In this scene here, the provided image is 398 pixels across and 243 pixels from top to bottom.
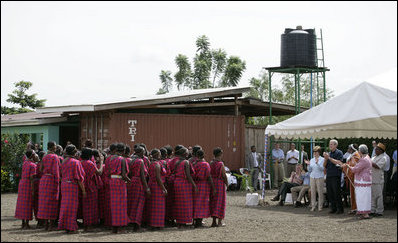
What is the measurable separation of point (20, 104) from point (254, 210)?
27614mm

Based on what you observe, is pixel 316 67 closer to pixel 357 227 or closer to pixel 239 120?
pixel 239 120

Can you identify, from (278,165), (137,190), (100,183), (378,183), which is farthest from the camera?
(278,165)

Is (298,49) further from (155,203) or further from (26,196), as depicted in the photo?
(26,196)

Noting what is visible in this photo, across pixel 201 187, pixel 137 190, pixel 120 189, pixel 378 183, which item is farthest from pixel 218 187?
pixel 378 183

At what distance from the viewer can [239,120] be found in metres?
21.7

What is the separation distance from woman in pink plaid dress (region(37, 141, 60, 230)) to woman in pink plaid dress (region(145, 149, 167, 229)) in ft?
5.82

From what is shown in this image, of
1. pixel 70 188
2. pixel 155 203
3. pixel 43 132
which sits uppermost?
pixel 43 132

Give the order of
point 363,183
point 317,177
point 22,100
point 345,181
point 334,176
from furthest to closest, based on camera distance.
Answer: point 22,100
point 345,181
point 317,177
point 334,176
point 363,183

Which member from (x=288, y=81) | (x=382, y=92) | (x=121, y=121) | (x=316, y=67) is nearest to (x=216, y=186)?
(x=382, y=92)

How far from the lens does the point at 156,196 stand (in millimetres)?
10867

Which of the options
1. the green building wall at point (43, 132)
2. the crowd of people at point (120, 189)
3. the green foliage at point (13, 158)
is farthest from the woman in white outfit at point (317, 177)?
the green building wall at point (43, 132)

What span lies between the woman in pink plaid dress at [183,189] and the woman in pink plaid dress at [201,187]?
14cm

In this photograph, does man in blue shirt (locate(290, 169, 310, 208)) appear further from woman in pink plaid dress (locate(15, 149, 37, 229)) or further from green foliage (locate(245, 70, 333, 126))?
green foliage (locate(245, 70, 333, 126))

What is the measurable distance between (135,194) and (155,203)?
428 millimetres
